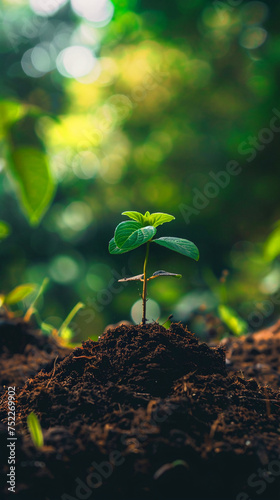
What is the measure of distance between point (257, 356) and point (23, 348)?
3.46ft

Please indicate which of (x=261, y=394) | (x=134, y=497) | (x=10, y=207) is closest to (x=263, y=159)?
(x=10, y=207)

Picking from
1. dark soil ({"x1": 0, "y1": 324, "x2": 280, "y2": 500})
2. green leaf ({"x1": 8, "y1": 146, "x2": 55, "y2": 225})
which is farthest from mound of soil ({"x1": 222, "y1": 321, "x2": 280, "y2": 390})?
green leaf ({"x1": 8, "y1": 146, "x2": 55, "y2": 225})

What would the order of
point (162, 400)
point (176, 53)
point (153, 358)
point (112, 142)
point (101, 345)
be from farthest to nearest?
1. point (112, 142)
2. point (176, 53)
3. point (101, 345)
4. point (153, 358)
5. point (162, 400)

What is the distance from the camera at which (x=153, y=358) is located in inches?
39.0

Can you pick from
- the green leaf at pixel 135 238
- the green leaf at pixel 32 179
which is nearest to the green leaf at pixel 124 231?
the green leaf at pixel 135 238

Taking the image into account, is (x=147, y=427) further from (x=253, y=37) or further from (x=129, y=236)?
(x=253, y=37)

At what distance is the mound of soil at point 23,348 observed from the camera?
154cm

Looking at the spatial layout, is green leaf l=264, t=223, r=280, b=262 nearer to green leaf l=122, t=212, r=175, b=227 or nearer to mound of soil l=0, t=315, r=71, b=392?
green leaf l=122, t=212, r=175, b=227

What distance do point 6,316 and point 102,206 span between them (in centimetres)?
208

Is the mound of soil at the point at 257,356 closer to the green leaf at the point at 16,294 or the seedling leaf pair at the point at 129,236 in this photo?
the seedling leaf pair at the point at 129,236

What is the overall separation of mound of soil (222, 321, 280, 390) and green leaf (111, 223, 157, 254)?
0.74 m

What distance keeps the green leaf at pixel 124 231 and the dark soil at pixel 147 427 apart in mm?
303

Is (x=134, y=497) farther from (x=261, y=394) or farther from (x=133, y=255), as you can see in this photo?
(x=133, y=255)

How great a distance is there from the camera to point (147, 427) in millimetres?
799
